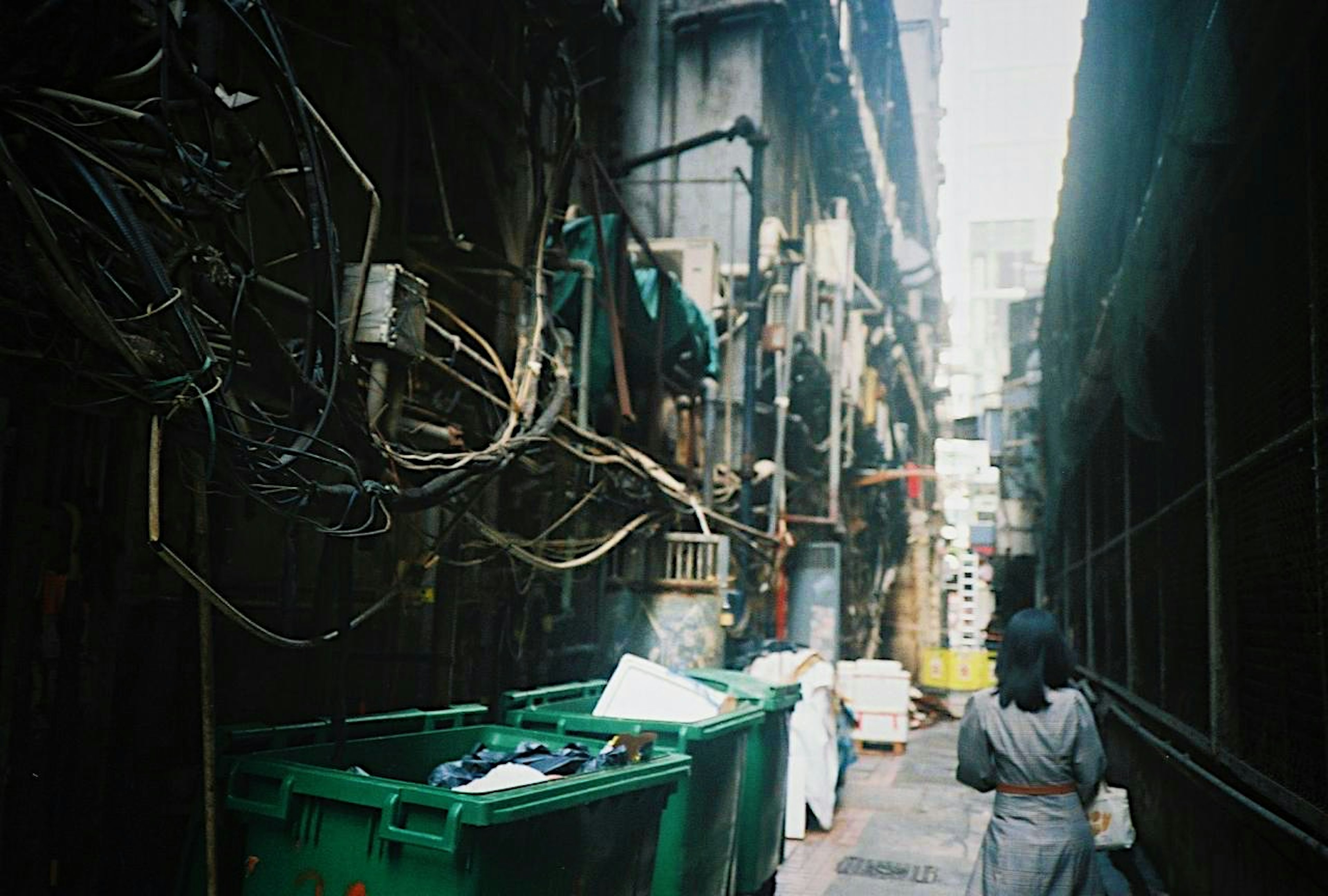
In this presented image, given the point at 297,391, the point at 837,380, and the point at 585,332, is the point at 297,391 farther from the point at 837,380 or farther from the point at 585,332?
the point at 837,380

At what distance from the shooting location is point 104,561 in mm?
4695

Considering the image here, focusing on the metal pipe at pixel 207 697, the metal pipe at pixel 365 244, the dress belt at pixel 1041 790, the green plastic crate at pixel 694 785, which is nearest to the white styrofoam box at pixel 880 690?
the green plastic crate at pixel 694 785

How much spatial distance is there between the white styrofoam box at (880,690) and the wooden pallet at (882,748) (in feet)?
1.79

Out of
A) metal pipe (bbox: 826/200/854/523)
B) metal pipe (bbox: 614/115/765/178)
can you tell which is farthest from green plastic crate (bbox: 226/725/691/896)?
metal pipe (bbox: 826/200/854/523)

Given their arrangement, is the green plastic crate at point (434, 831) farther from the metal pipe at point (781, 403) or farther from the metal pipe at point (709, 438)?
the metal pipe at point (781, 403)

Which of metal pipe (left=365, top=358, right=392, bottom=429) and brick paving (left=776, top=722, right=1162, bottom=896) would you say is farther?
brick paving (left=776, top=722, right=1162, bottom=896)

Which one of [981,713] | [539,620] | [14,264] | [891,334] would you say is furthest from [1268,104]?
[891,334]

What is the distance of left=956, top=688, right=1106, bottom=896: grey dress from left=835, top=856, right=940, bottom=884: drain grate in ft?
12.6

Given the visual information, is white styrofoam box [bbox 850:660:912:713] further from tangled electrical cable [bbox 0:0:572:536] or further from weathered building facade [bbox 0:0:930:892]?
tangled electrical cable [bbox 0:0:572:536]

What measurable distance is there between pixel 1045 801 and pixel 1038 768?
0.16 m

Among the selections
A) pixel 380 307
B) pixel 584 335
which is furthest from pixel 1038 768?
pixel 584 335

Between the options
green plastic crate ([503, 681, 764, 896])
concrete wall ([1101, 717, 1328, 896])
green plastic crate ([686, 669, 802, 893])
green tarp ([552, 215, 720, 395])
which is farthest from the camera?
green tarp ([552, 215, 720, 395])

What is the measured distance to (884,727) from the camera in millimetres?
15883

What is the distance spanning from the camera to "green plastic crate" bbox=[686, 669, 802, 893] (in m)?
7.29
